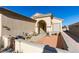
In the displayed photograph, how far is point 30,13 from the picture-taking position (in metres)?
2.48

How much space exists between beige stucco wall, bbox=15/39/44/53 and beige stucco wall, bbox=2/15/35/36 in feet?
0.60

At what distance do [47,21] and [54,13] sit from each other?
21 cm

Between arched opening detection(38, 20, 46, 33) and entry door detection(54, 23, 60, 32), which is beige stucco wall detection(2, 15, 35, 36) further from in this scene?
entry door detection(54, 23, 60, 32)

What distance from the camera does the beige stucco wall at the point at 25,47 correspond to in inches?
91.0

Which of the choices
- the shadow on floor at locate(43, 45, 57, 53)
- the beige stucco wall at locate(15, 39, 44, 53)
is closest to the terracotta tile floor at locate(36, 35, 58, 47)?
the shadow on floor at locate(43, 45, 57, 53)

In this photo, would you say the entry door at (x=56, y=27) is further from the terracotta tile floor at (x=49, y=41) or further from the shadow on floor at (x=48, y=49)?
the shadow on floor at (x=48, y=49)

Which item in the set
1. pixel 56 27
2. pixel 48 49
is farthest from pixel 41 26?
pixel 48 49

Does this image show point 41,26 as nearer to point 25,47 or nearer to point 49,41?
point 49,41

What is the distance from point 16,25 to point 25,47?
45 centimetres

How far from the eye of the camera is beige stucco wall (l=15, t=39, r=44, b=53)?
2.31 meters

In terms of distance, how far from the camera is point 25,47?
237 centimetres
